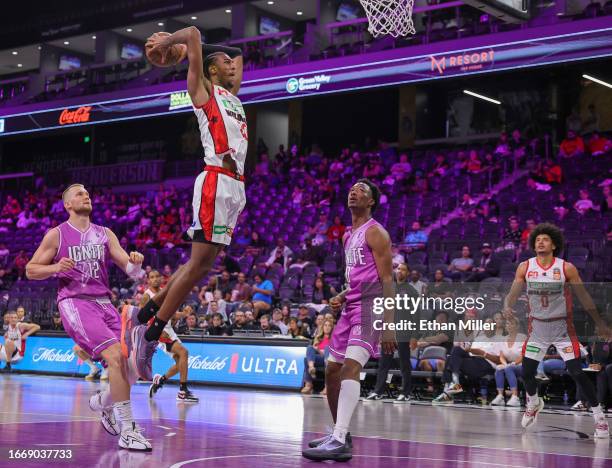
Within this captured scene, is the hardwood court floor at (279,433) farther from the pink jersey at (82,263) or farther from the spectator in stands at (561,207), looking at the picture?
the spectator in stands at (561,207)

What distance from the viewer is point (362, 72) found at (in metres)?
21.6

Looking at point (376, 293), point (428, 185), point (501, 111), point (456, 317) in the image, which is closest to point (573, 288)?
point (376, 293)

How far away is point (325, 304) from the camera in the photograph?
14867 mm

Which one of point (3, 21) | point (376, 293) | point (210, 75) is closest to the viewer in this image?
point (210, 75)

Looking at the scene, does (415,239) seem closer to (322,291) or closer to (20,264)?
(322,291)

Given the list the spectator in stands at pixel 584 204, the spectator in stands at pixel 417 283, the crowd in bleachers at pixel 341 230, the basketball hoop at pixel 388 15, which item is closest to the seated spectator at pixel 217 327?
the crowd in bleachers at pixel 341 230

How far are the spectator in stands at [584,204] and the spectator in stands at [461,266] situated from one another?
8.29 ft

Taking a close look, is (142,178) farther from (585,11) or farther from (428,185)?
(585,11)

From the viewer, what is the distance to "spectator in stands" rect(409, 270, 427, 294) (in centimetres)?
1323

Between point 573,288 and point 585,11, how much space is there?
38.1 ft

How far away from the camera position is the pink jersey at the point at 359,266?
6207 mm

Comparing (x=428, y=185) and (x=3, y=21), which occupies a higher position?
(x=3, y=21)

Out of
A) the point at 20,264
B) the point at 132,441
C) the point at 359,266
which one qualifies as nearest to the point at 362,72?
the point at 20,264

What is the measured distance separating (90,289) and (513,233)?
10764 millimetres
